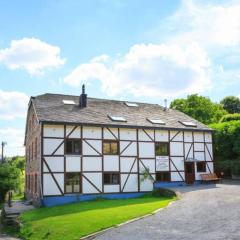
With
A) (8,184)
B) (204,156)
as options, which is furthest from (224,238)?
(8,184)

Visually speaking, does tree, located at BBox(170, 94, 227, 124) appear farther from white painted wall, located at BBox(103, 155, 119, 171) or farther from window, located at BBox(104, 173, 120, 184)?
window, located at BBox(104, 173, 120, 184)

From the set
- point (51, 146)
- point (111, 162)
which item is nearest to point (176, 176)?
point (111, 162)

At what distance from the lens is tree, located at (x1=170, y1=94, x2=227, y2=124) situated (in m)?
63.0

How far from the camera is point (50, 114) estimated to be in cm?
2816

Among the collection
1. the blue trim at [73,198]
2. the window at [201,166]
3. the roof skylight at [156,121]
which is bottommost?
the blue trim at [73,198]

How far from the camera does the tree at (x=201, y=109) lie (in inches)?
2480

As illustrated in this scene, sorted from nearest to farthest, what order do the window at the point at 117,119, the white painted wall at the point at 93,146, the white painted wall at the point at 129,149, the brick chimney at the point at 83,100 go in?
1. the white painted wall at the point at 93,146
2. the white painted wall at the point at 129,149
3. the window at the point at 117,119
4. the brick chimney at the point at 83,100

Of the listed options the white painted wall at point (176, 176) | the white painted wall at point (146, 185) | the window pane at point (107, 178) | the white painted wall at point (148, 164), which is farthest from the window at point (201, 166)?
the window pane at point (107, 178)

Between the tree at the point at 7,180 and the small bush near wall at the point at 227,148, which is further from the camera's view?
the small bush near wall at the point at 227,148

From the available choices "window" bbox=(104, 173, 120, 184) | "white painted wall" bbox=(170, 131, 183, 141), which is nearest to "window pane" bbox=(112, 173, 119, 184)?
"window" bbox=(104, 173, 120, 184)

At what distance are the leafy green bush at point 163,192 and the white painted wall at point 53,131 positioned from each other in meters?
8.13

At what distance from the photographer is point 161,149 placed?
1244 inches

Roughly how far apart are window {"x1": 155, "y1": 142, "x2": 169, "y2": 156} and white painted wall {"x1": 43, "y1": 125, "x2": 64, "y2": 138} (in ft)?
27.2

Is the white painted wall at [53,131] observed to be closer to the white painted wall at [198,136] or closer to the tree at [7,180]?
the tree at [7,180]
